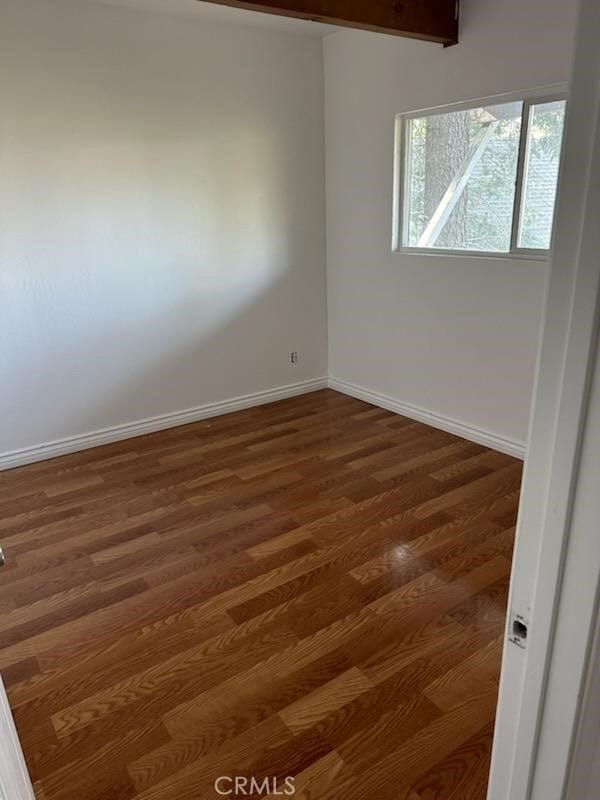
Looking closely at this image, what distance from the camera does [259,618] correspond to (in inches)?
82.7

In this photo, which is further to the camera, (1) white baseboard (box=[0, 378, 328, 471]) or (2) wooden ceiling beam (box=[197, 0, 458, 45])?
(1) white baseboard (box=[0, 378, 328, 471])

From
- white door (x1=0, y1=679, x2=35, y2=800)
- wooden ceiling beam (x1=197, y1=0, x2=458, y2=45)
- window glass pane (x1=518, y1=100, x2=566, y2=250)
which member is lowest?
white door (x1=0, y1=679, x2=35, y2=800)

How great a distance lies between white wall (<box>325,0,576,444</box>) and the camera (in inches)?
112

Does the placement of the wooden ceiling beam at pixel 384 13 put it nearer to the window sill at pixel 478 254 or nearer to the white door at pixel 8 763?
the window sill at pixel 478 254

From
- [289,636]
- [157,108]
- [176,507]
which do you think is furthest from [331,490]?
[157,108]

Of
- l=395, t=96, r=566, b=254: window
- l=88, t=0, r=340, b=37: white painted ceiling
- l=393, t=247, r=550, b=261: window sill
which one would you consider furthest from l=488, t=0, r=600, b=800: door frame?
l=88, t=0, r=340, b=37: white painted ceiling

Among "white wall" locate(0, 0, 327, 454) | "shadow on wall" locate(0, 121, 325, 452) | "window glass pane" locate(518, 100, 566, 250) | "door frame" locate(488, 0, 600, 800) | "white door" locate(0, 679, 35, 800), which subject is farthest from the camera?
"shadow on wall" locate(0, 121, 325, 452)

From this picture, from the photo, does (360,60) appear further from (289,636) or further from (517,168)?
(289,636)

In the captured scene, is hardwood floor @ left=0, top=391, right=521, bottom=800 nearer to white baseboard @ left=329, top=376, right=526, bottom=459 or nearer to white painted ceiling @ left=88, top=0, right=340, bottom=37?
white baseboard @ left=329, top=376, right=526, bottom=459

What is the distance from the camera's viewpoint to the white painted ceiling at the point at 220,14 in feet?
10.1

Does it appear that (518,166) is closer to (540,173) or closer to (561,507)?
(540,173)

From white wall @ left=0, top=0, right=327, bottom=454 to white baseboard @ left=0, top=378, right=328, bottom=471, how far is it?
6cm

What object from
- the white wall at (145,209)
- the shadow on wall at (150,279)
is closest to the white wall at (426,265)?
the white wall at (145,209)

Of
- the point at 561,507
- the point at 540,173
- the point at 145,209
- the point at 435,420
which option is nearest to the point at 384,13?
the point at 540,173
